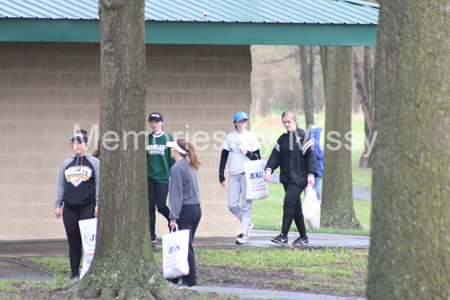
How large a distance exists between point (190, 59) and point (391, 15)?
229 inches

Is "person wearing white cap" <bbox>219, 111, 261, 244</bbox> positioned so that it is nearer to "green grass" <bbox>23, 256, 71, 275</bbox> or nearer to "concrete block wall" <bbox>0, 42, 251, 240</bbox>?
"concrete block wall" <bbox>0, 42, 251, 240</bbox>

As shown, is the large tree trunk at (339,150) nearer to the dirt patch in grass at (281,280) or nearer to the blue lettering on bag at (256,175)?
the blue lettering on bag at (256,175)

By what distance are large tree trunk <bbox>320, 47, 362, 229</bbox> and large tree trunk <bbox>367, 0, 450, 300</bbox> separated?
8.01 meters

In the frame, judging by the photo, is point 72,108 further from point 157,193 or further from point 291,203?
point 291,203

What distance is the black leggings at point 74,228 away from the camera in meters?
6.18

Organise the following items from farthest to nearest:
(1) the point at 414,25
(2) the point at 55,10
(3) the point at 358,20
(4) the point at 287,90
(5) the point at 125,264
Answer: (4) the point at 287,90 → (3) the point at 358,20 → (2) the point at 55,10 → (5) the point at 125,264 → (1) the point at 414,25

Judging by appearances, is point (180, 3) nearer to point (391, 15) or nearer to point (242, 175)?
point (242, 175)

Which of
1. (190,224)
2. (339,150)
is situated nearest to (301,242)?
(190,224)

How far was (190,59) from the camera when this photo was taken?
923 cm

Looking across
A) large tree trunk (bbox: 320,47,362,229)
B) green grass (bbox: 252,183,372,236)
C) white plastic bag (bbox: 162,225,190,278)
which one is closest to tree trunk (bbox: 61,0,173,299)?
white plastic bag (bbox: 162,225,190,278)

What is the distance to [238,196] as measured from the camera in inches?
331

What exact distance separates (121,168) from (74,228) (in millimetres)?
1420

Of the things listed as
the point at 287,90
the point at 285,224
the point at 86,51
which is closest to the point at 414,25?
the point at 285,224

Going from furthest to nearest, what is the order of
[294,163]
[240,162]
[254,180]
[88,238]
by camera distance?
1. [240,162]
2. [254,180]
3. [294,163]
4. [88,238]
